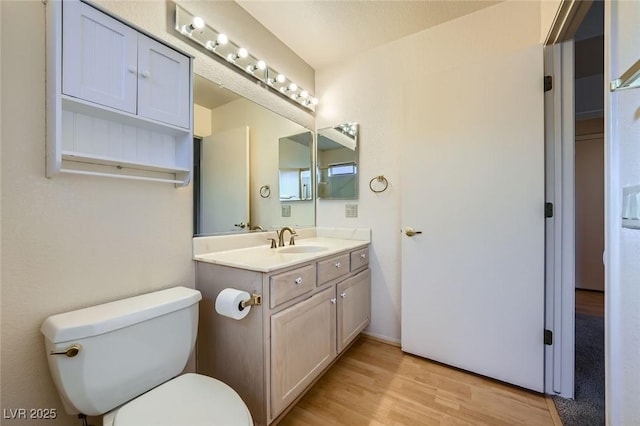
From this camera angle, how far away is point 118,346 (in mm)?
931

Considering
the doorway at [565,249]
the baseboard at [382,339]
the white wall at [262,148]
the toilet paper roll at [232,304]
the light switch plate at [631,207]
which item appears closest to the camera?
the light switch plate at [631,207]

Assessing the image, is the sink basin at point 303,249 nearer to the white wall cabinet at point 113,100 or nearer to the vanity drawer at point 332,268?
the vanity drawer at point 332,268

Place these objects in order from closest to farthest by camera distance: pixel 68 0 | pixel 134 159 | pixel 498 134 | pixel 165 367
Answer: pixel 68 0 → pixel 165 367 → pixel 134 159 → pixel 498 134

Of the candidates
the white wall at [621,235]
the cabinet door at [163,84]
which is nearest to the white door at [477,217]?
the white wall at [621,235]

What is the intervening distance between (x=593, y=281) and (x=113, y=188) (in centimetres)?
487

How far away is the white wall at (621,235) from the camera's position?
2.13 feet

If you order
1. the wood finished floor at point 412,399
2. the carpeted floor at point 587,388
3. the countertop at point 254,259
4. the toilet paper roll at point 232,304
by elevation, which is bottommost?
the wood finished floor at point 412,399

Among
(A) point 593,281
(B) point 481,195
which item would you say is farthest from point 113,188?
(A) point 593,281

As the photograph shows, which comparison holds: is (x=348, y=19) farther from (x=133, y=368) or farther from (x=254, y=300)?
(x=133, y=368)

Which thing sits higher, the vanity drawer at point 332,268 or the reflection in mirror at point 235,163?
the reflection in mirror at point 235,163

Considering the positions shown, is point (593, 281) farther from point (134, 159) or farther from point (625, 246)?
A: point (134, 159)

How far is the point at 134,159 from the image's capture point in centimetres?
118

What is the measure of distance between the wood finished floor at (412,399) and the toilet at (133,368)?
613mm

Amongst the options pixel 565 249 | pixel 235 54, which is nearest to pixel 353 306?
pixel 565 249
